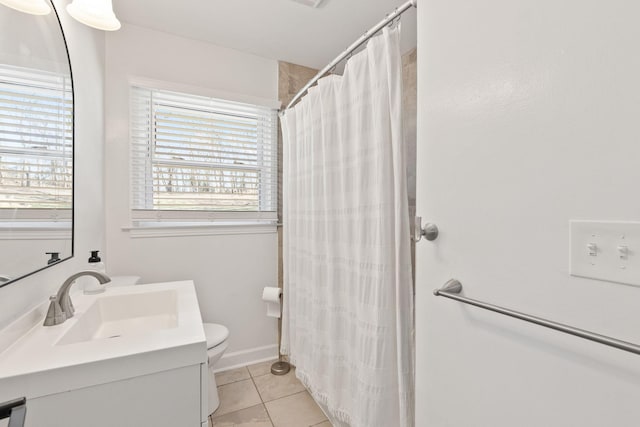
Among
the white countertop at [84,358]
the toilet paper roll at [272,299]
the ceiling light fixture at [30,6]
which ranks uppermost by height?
the ceiling light fixture at [30,6]

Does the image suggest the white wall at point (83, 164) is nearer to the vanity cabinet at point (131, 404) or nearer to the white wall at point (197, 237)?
the white wall at point (197, 237)

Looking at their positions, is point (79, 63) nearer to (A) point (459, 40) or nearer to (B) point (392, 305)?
(A) point (459, 40)

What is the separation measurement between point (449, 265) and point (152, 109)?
2.17m

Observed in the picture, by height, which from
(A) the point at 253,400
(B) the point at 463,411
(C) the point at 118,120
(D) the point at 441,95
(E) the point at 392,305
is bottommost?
(A) the point at 253,400

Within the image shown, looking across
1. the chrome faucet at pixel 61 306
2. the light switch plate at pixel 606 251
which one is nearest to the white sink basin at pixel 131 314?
the chrome faucet at pixel 61 306

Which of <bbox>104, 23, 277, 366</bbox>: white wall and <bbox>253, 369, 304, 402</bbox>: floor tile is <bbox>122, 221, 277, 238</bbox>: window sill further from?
<bbox>253, 369, 304, 402</bbox>: floor tile

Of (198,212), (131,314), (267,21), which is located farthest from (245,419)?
(267,21)

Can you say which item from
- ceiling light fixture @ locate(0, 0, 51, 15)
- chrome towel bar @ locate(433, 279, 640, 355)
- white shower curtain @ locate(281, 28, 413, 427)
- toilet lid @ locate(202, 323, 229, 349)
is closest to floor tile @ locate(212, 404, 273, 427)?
white shower curtain @ locate(281, 28, 413, 427)

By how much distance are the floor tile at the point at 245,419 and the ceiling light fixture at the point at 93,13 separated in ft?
6.85

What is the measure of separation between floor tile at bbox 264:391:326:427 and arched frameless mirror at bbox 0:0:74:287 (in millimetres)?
1418

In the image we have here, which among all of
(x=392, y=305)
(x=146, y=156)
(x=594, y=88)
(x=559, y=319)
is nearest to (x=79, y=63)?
(x=146, y=156)

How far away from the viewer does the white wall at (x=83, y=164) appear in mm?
1026

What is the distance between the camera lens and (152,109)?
2066 mm

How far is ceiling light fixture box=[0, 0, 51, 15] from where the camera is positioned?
0.86 meters
